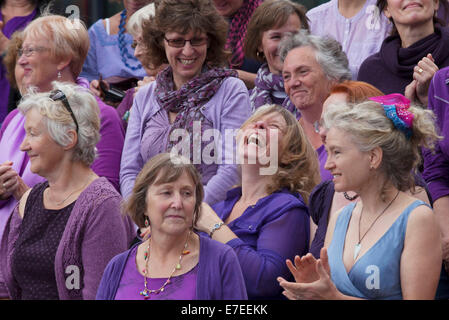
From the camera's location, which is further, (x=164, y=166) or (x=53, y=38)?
(x=53, y=38)

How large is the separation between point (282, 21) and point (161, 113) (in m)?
1.08

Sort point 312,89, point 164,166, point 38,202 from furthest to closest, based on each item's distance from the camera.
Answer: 1. point 312,89
2. point 38,202
3. point 164,166

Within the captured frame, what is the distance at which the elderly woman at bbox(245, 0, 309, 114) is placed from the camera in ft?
16.6

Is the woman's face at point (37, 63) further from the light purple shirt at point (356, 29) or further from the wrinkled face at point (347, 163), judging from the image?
the wrinkled face at point (347, 163)

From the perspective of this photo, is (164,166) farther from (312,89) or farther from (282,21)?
(282,21)

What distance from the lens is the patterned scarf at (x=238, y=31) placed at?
18.4 ft

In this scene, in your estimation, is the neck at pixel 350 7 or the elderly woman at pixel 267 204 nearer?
the elderly woman at pixel 267 204

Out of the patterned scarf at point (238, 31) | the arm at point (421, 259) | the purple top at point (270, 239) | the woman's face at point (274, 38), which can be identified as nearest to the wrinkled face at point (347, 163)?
the arm at point (421, 259)

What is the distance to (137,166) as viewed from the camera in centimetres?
461

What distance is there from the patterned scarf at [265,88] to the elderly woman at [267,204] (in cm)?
90

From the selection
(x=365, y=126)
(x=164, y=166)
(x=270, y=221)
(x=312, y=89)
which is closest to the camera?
(x=365, y=126)

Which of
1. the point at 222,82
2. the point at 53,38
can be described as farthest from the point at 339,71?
the point at 53,38

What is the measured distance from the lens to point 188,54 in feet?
15.2

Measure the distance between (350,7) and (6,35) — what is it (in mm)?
2588
